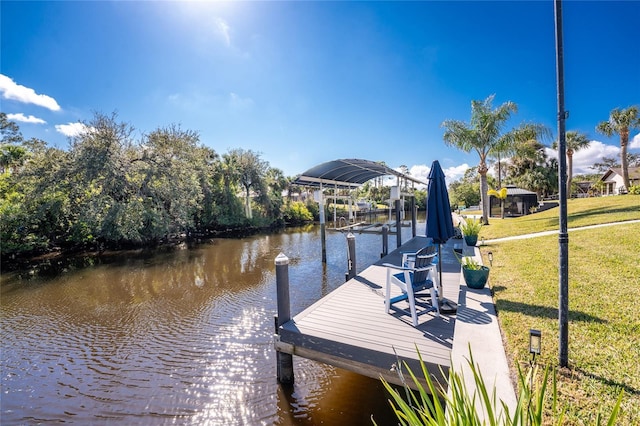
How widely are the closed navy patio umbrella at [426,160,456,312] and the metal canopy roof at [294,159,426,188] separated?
17.5 feet

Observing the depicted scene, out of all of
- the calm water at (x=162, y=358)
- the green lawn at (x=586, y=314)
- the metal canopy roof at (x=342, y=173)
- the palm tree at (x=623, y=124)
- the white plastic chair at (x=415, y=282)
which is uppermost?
the palm tree at (x=623, y=124)

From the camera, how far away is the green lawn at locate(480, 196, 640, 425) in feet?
8.60

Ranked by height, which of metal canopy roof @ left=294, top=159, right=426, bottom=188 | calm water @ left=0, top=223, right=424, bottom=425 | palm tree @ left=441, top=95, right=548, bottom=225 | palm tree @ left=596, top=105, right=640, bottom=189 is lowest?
calm water @ left=0, top=223, right=424, bottom=425

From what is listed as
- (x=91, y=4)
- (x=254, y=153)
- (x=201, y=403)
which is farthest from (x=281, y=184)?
(x=201, y=403)

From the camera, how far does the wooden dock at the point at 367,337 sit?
3.54 meters

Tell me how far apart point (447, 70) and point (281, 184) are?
35171mm

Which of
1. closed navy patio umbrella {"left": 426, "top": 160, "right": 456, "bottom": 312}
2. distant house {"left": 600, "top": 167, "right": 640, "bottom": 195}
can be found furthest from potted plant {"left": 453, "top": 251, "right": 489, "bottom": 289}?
distant house {"left": 600, "top": 167, "right": 640, "bottom": 195}

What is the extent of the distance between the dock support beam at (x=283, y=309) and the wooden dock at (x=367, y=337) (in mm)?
176

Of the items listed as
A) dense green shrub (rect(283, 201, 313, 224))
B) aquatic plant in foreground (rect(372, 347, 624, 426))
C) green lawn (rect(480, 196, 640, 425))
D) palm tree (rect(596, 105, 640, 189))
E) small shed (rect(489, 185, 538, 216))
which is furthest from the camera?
dense green shrub (rect(283, 201, 313, 224))

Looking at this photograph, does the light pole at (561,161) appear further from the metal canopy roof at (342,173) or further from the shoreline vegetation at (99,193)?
the shoreline vegetation at (99,193)

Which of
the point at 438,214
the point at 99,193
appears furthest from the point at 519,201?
the point at 99,193

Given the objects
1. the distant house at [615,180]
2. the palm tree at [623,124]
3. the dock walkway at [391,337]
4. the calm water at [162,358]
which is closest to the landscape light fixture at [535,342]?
the dock walkway at [391,337]

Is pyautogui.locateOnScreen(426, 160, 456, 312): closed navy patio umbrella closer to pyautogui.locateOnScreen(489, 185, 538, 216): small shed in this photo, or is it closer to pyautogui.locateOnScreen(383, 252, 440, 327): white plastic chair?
pyautogui.locateOnScreen(383, 252, 440, 327): white plastic chair

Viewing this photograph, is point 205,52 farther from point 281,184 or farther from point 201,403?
point 281,184
